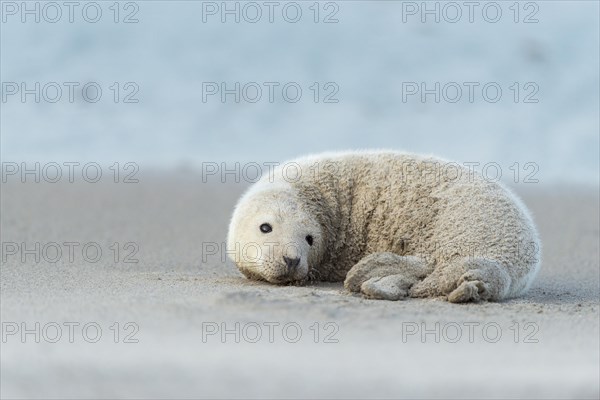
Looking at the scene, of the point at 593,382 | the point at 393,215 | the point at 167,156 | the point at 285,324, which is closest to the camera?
the point at 593,382

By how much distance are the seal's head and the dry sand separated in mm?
150

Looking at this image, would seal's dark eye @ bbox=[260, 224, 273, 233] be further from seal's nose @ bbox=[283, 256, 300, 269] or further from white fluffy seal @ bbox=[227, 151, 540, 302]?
seal's nose @ bbox=[283, 256, 300, 269]

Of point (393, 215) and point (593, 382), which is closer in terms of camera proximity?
point (593, 382)

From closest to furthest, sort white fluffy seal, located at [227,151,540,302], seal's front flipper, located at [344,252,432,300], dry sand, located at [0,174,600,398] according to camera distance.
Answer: dry sand, located at [0,174,600,398]
seal's front flipper, located at [344,252,432,300]
white fluffy seal, located at [227,151,540,302]

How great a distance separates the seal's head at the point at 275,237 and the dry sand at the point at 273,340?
15 centimetres

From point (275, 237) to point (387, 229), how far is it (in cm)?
83

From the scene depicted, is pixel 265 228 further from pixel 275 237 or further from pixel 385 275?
pixel 385 275

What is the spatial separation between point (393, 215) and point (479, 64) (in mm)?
15967

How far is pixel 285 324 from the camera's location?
570 centimetres

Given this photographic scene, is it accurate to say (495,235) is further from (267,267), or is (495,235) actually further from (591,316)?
(267,267)

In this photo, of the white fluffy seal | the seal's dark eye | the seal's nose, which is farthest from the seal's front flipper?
the seal's dark eye

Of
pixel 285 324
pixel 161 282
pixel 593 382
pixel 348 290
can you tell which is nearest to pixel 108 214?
pixel 161 282

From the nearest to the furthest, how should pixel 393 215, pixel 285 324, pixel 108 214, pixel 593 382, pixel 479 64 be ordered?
1. pixel 593 382
2. pixel 285 324
3. pixel 393 215
4. pixel 108 214
5. pixel 479 64

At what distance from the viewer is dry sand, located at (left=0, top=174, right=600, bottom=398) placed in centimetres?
470
